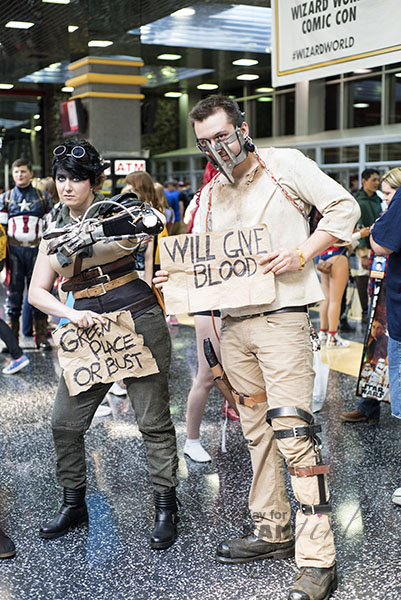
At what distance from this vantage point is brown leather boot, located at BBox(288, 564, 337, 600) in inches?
108

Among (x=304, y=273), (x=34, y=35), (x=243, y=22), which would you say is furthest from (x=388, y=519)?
(x=34, y=35)

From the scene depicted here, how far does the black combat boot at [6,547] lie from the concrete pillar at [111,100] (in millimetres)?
9284

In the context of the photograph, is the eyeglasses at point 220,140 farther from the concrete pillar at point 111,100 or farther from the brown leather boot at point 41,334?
the concrete pillar at point 111,100

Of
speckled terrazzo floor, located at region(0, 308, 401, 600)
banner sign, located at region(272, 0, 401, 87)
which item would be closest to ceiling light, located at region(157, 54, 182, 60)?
banner sign, located at region(272, 0, 401, 87)

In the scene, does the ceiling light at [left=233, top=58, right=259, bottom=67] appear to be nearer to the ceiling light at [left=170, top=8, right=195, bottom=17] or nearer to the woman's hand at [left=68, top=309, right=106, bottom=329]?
the ceiling light at [left=170, top=8, right=195, bottom=17]

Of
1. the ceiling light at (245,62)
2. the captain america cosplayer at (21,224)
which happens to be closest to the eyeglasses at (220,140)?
the captain america cosplayer at (21,224)

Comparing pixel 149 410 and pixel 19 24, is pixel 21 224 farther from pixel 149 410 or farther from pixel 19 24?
pixel 19 24

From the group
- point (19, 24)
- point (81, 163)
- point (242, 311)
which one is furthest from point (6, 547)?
point (19, 24)

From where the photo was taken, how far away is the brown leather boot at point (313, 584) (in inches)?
108

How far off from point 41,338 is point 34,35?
360 inches

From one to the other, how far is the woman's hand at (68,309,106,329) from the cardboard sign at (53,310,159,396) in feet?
0.17

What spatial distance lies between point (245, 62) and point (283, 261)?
18.3m

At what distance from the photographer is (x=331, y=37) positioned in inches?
192

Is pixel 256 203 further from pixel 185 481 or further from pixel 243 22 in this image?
pixel 243 22
